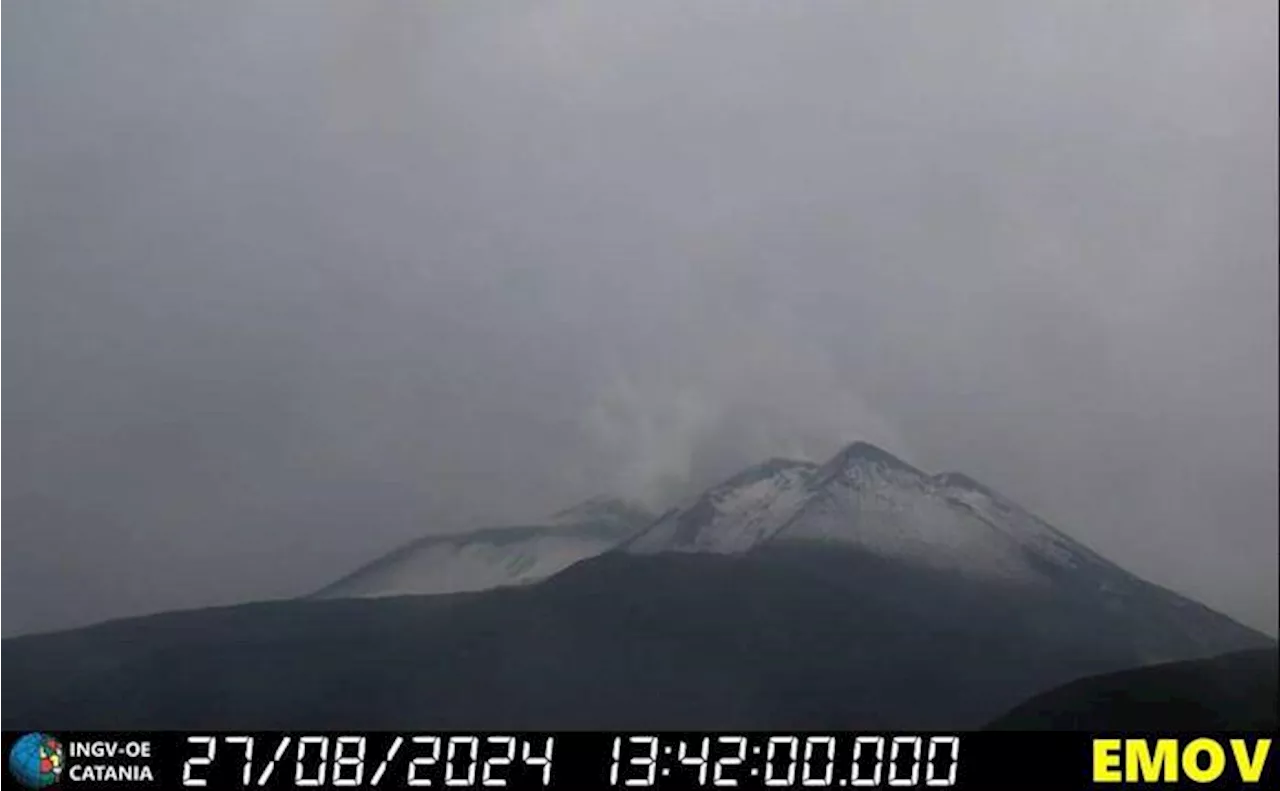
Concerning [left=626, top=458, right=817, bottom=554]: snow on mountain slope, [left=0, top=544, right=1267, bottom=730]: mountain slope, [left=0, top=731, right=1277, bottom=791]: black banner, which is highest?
[left=626, top=458, right=817, bottom=554]: snow on mountain slope

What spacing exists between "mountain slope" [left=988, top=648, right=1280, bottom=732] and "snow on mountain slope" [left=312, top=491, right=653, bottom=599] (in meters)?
1.36

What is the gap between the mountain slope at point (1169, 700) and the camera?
12.3ft

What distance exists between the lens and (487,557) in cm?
378

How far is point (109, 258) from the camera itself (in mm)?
3775

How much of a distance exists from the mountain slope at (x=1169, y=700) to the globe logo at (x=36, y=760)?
2691mm

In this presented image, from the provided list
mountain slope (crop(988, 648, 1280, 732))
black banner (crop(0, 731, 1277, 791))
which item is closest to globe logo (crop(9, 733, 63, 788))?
black banner (crop(0, 731, 1277, 791))

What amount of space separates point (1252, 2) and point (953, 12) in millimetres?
1004

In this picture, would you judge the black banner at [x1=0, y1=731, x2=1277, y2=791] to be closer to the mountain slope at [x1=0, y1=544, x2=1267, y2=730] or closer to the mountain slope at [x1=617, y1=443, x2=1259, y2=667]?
the mountain slope at [x1=0, y1=544, x2=1267, y2=730]

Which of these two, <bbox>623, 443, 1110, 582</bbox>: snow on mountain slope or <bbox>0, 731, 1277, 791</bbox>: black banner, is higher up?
<bbox>623, 443, 1110, 582</bbox>: snow on mountain slope

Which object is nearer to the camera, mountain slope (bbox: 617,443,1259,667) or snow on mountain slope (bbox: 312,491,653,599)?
snow on mountain slope (bbox: 312,491,653,599)

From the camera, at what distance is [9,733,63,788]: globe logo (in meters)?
3.36

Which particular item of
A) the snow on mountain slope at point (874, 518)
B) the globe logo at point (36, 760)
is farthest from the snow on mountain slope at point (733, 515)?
the globe logo at point (36, 760)

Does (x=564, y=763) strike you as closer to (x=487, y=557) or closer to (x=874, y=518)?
(x=487, y=557)

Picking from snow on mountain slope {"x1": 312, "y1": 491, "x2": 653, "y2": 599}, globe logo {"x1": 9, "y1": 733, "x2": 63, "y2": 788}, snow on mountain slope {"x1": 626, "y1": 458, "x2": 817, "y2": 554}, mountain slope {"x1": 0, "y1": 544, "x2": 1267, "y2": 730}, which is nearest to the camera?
globe logo {"x1": 9, "y1": 733, "x2": 63, "y2": 788}
